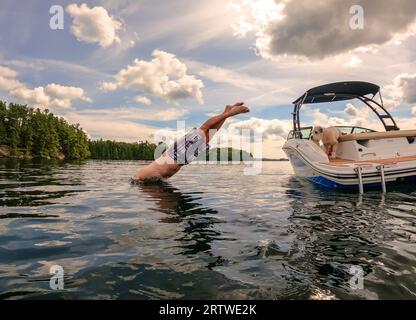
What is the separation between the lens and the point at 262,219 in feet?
19.0

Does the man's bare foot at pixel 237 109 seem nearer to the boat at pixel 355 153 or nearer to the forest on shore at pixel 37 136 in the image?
the boat at pixel 355 153

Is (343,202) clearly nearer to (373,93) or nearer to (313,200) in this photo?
(313,200)

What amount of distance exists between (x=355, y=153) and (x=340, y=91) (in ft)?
12.9

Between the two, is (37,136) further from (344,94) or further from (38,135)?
(344,94)

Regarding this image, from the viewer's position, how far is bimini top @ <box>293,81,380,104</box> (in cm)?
1421

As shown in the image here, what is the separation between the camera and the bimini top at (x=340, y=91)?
46.6 ft

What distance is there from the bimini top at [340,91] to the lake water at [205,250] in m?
8.70

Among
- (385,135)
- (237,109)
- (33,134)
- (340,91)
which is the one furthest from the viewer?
(33,134)

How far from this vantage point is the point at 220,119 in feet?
32.2

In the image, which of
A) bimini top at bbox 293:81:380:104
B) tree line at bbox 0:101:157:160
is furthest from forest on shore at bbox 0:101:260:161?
bimini top at bbox 293:81:380:104

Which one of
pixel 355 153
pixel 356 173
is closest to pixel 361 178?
pixel 356 173

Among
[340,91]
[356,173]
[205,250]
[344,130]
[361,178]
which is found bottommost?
[205,250]
